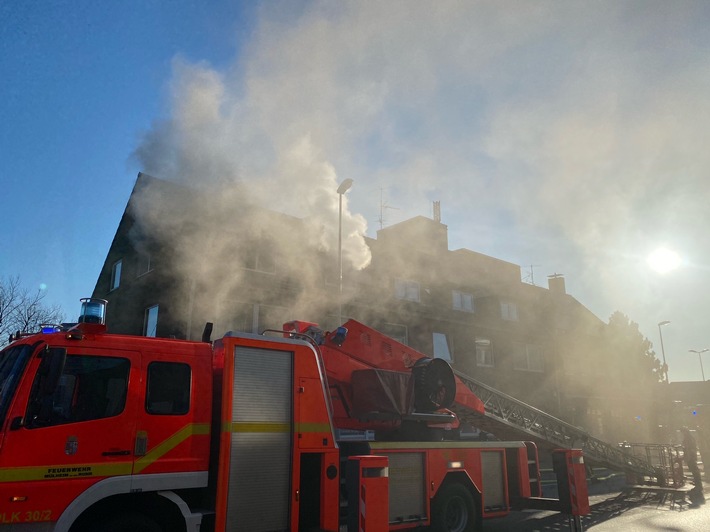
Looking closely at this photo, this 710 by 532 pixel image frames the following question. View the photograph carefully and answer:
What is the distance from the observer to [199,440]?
5.38 meters

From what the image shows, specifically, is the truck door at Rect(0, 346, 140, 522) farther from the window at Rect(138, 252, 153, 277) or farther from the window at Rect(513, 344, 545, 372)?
the window at Rect(513, 344, 545, 372)

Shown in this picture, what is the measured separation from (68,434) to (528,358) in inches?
1066

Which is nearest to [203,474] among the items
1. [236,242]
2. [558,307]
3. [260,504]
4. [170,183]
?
[260,504]

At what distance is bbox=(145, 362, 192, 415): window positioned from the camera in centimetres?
527

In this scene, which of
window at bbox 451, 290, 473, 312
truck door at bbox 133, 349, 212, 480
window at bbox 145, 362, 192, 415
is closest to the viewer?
truck door at bbox 133, 349, 212, 480

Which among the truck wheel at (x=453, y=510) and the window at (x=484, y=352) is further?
the window at (x=484, y=352)

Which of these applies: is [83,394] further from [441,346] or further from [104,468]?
[441,346]

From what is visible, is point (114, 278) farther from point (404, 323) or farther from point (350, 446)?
point (350, 446)

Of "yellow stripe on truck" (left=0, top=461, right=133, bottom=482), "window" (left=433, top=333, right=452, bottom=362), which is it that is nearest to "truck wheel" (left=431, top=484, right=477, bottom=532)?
"yellow stripe on truck" (left=0, top=461, right=133, bottom=482)

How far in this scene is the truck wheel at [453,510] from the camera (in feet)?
24.2

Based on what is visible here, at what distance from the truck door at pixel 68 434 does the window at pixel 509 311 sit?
25.3 meters

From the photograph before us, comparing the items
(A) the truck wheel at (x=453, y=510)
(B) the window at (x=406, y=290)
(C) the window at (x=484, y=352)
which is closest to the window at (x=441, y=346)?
(B) the window at (x=406, y=290)

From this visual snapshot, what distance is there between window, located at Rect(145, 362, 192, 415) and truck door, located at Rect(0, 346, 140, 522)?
6.2 inches

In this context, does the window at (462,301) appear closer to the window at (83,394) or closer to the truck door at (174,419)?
the truck door at (174,419)
